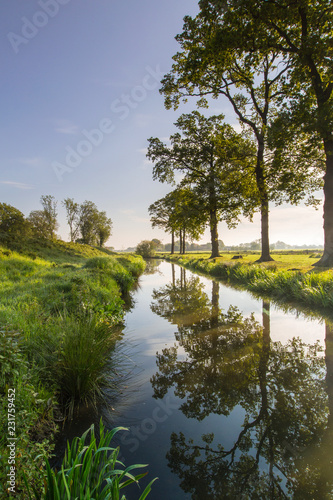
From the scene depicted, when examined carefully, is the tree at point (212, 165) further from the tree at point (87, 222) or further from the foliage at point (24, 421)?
the tree at point (87, 222)

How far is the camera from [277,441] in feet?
8.61

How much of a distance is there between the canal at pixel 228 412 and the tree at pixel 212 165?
1637cm

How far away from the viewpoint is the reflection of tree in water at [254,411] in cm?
220

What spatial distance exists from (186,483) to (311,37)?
57.3 feet

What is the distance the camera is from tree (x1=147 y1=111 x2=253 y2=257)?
67.2 ft

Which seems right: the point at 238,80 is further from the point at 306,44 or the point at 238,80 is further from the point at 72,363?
the point at 72,363

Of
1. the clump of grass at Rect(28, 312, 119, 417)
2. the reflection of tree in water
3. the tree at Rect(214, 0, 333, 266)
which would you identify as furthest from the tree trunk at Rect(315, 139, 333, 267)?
the clump of grass at Rect(28, 312, 119, 417)

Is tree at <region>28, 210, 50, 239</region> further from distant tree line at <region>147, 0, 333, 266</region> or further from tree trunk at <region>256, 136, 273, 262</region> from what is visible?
tree trunk at <region>256, 136, 273, 262</region>

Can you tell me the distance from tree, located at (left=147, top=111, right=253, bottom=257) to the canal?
16.4 meters

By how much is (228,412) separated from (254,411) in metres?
0.33

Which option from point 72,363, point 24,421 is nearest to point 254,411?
point 72,363

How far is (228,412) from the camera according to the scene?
317 centimetres

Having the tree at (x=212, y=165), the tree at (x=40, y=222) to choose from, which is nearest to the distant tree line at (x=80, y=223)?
the tree at (x=40, y=222)

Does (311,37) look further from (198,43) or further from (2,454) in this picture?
(2,454)
